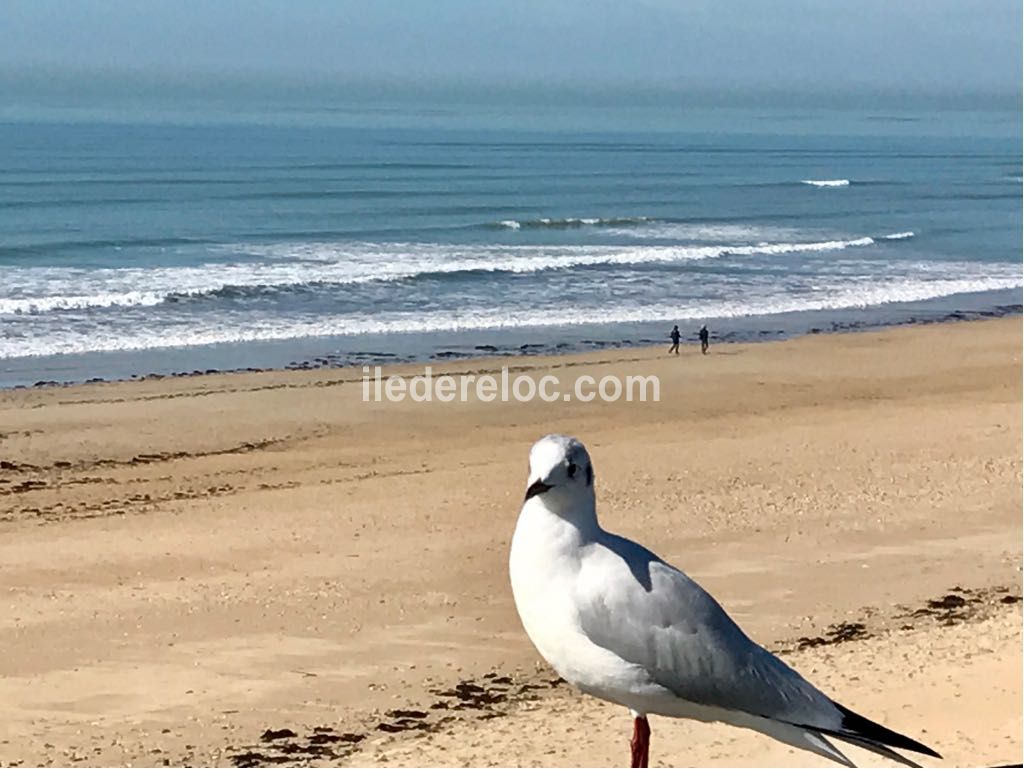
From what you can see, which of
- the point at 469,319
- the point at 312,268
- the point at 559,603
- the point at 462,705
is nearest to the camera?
the point at 559,603

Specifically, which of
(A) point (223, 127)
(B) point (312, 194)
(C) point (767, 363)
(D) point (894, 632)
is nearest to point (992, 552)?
(D) point (894, 632)

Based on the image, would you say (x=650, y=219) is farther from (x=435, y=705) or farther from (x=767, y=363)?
(x=435, y=705)

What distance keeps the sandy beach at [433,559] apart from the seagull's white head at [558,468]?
3112mm

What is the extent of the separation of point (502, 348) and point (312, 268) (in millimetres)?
11286

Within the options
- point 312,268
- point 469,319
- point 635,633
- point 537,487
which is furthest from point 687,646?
point 312,268

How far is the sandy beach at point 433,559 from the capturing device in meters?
8.45

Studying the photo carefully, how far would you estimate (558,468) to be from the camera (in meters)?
4.07

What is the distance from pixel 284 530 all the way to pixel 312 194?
151 ft

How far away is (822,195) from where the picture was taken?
2623 inches

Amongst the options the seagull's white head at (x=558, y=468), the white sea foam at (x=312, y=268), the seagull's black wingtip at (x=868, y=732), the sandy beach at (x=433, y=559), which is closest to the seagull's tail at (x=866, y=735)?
the seagull's black wingtip at (x=868, y=732)

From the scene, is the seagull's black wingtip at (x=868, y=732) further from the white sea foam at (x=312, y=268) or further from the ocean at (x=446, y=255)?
the white sea foam at (x=312, y=268)

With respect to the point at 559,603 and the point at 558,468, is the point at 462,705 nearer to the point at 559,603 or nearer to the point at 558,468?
the point at 559,603

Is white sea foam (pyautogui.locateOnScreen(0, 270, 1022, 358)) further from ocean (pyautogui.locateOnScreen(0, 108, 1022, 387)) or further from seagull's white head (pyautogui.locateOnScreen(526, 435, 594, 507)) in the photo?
seagull's white head (pyautogui.locateOnScreen(526, 435, 594, 507))

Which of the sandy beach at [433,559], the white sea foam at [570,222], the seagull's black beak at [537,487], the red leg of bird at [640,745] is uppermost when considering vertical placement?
the seagull's black beak at [537,487]
